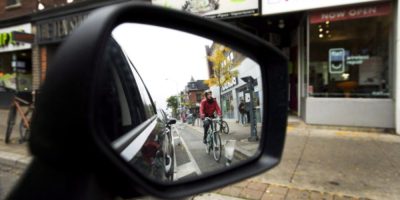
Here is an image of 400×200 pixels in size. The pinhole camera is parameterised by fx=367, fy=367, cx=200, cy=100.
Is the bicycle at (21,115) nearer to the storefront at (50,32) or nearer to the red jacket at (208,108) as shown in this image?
the storefront at (50,32)

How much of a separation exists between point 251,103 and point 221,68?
8.8 inches

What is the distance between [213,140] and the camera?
1363mm

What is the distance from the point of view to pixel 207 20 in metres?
1.30

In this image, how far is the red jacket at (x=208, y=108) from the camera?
4.44 feet

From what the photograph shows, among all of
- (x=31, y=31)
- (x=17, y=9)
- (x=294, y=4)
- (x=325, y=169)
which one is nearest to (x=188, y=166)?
(x=325, y=169)

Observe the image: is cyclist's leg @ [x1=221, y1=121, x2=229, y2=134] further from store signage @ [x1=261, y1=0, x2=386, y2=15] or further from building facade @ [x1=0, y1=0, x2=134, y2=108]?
building facade @ [x1=0, y1=0, x2=134, y2=108]

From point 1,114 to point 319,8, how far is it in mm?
11880

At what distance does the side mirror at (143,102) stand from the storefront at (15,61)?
15.4 m

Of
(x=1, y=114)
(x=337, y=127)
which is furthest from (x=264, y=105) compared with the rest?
(x=1, y=114)

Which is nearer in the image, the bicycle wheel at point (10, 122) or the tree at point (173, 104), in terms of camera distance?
the tree at point (173, 104)

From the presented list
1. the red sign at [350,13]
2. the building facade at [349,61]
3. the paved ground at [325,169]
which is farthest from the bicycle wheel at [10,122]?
the red sign at [350,13]

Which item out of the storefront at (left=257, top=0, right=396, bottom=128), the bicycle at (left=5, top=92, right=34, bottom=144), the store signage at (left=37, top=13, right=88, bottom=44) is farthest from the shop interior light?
the bicycle at (left=5, top=92, right=34, bottom=144)

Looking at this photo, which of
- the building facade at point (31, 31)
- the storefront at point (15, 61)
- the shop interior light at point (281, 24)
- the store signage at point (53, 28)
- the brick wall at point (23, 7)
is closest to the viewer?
the shop interior light at point (281, 24)

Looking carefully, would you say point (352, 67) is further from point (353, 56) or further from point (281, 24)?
point (281, 24)
